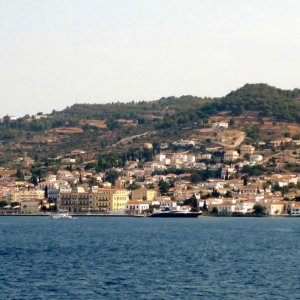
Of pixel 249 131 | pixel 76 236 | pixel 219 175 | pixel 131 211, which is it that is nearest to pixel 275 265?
pixel 76 236

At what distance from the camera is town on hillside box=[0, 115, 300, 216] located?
470 ft

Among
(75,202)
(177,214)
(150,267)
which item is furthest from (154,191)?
(150,267)

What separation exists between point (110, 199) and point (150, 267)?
92875 mm

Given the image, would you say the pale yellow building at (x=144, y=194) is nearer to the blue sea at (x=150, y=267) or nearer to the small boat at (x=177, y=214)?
the small boat at (x=177, y=214)

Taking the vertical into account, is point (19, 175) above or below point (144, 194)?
above

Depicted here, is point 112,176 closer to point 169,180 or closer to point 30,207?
point 169,180

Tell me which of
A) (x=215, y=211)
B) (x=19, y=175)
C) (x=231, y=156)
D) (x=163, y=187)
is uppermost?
(x=231, y=156)

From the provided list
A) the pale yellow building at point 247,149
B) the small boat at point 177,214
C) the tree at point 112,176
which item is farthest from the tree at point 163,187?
the pale yellow building at point 247,149

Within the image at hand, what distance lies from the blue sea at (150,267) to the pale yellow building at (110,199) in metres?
64.8

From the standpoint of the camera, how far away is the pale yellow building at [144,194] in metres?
149

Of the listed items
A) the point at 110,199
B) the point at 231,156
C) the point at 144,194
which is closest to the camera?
the point at 110,199

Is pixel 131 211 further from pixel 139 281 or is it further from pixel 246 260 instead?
pixel 139 281

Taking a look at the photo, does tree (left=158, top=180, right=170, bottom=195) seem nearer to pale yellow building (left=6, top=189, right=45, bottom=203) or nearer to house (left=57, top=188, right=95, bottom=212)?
house (left=57, top=188, right=95, bottom=212)

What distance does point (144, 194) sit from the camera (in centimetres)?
14975
